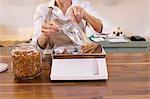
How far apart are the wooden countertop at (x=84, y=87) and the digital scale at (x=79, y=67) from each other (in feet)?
0.08

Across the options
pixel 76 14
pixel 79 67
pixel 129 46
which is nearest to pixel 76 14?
pixel 76 14

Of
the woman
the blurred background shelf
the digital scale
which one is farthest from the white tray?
the blurred background shelf

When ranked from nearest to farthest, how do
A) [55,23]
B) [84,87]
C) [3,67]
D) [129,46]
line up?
1. [84,87]
2. [3,67]
3. [55,23]
4. [129,46]

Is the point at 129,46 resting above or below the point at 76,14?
below

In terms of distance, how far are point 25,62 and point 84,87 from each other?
27cm

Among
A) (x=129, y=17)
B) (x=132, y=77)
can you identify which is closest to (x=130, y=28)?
(x=129, y=17)

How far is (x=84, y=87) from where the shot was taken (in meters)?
1.13

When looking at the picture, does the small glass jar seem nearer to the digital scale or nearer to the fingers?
the digital scale

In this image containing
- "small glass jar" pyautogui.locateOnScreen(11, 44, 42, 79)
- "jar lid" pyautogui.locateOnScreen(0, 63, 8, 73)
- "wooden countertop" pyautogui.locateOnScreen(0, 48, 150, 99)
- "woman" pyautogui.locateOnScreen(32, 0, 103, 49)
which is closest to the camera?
"wooden countertop" pyautogui.locateOnScreen(0, 48, 150, 99)

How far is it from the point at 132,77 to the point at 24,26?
218cm

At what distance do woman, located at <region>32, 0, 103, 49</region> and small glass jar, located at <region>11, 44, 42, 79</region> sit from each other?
234 millimetres

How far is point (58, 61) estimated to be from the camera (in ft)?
4.09

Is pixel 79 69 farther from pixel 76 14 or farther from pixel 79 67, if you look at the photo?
pixel 76 14

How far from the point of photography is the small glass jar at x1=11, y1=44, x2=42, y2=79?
1.19m
